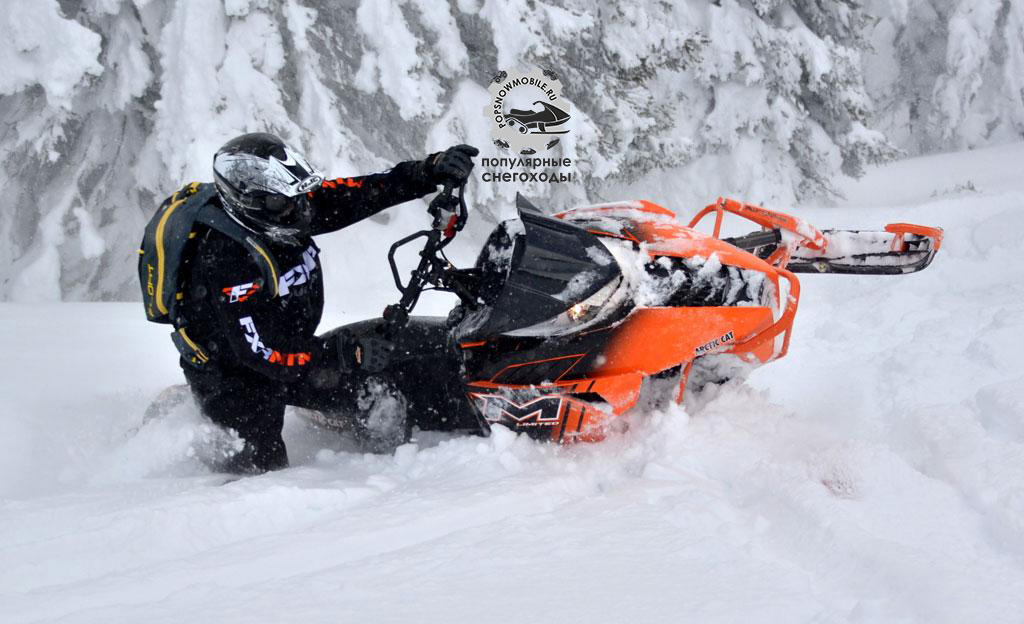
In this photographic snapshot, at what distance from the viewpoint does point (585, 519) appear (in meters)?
2.40

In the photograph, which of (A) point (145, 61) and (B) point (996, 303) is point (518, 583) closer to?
(B) point (996, 303)

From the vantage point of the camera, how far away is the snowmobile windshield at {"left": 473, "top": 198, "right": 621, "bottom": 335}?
2914mm

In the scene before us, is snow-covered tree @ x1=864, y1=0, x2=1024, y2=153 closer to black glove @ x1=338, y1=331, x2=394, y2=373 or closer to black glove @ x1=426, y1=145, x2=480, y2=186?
black glove @ x1=426, y1=145, x2=480, y2=186

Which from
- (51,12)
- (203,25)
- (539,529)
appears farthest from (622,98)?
(539,529)

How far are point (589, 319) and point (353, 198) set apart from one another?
5.48 feet

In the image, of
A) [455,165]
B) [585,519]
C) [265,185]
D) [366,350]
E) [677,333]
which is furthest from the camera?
[455,165]

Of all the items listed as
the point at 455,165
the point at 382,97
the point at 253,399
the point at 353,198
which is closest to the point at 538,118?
the point at 382,97

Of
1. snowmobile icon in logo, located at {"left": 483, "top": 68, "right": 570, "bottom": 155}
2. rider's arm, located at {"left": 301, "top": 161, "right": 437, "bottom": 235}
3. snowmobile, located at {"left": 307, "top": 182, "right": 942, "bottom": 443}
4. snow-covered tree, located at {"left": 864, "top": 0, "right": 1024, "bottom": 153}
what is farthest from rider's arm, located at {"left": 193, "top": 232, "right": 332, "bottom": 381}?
snow-covered tree, located at {"left": 864, "top": 0, "right": 1024, "bottom": 153}

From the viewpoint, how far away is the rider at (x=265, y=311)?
322 centimetres

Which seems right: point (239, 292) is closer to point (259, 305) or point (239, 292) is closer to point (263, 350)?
point (259, 305)

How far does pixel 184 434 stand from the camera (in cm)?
353

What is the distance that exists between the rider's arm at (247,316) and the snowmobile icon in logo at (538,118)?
573cm

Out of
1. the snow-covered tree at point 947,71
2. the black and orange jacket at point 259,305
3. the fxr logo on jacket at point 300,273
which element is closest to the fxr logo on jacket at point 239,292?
the black and orange jacket at point 259,305

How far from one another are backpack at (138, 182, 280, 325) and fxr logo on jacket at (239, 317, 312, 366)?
0.18 meters
